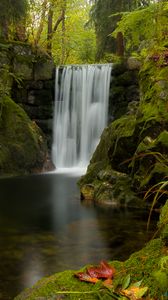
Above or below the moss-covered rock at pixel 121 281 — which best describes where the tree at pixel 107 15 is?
above

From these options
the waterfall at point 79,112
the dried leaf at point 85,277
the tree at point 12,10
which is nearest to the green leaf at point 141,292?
the dried leaf at point 85,277

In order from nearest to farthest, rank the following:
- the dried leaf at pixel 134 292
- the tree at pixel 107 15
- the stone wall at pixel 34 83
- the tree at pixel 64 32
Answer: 1. the dried leaf at pixel 134 292
2. the stone wall at pixel 34 83
3. the tree at pixel 107 15
4. the tree at pixel 64 32

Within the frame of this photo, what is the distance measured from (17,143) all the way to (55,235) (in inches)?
375

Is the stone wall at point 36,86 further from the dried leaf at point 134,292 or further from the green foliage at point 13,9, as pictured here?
the dried leaf at point 134,292

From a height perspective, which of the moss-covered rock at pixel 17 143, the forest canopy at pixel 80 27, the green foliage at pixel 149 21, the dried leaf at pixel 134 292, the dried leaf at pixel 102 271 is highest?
the forest canopy at pixel 80 27

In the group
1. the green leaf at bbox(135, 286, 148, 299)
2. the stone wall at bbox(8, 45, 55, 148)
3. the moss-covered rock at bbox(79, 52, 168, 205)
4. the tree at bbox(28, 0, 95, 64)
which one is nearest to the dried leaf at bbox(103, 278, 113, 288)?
the green leaf at bbox(135, 286, 148, 299)

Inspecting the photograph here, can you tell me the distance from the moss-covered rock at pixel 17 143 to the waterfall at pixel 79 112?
69.1 inches

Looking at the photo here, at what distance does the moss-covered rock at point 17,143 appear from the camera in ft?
49.4

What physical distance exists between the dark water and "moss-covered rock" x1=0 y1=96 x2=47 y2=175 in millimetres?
4636

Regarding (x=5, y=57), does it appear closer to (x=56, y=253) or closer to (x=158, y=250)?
(x=56, y=253)

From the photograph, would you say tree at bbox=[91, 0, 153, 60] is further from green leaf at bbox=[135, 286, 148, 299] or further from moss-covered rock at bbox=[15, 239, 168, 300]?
green leaf at bbox=[135, 286, 148, 299]

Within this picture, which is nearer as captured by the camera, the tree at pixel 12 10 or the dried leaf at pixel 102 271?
the dried leaf at pixel 102 271

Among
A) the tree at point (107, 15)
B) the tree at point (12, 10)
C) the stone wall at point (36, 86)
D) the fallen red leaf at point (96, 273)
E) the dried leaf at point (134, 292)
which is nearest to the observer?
the dried leaf at point (134, 292)

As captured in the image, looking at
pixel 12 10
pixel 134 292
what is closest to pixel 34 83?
pixel 12 10
